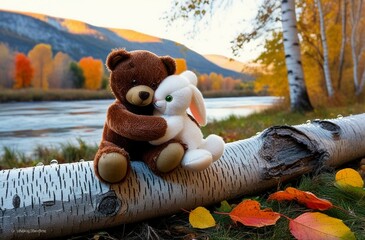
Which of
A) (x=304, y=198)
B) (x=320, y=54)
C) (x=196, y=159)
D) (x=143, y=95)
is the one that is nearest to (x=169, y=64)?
(x=143, y=95)

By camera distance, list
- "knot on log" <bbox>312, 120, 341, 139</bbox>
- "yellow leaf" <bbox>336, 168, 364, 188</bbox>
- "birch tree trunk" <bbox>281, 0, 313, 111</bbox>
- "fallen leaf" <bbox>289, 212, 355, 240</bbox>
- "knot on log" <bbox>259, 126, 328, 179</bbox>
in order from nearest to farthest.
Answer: "fallen leaf" <bbox>289, 212, 355, 240</bbox>
"yellow leaf" <bbox>336, 168, 364, 188</bbox>
"knot on log" <bbox>259, 126, 328, 179</bbox>
"knot on log" <bbox>312, 120, 341, 139</bbox>
"birch tree trunk" <bbox>281, 0, 313, 111</bbox>

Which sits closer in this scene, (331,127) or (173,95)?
(173,95)

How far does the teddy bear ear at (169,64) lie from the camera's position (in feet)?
5.29

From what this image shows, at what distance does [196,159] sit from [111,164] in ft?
1.10

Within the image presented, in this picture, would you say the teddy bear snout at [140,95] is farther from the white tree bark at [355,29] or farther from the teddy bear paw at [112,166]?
the white tree bark at [355,29]

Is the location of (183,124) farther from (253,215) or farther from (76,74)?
(76,74)

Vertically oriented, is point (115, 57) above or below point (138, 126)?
above

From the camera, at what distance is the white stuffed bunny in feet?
4.90

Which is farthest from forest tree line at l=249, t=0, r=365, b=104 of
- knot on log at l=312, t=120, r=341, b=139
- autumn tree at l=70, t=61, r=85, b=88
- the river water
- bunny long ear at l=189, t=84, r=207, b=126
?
autumn tree at l=70, t=61, r=85, b=88

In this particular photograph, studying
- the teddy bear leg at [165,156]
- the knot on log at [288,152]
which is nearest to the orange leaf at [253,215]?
the teddy bear leg at [165,156]

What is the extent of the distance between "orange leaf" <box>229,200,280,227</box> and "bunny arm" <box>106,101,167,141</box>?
1.48ft

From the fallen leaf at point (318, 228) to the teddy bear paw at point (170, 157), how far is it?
500 millimetres

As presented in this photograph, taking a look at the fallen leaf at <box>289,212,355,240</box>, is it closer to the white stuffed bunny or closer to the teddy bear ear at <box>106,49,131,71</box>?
the white stuffed bunny

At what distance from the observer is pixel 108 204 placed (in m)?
1.49
